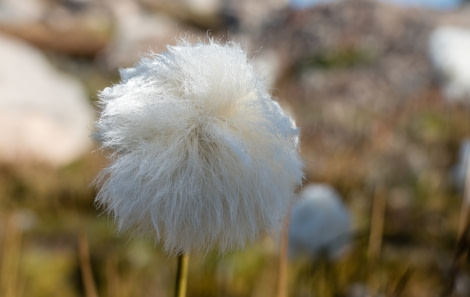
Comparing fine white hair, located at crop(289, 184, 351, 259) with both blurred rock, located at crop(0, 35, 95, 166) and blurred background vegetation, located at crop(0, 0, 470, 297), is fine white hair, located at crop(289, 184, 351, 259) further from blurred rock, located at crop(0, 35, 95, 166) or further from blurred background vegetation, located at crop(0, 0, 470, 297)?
blurred rock, located at crop(0, 35, 95, 166)

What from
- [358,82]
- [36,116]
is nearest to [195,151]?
[36,116]

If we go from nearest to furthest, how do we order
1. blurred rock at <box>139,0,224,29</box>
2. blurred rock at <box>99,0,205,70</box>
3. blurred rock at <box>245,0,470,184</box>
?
blurred rock at <box>245,0,470,184</box> < blurred rock at <box>99,0,205,70</box> < blurred rock at <box>139,0,224,29</box>

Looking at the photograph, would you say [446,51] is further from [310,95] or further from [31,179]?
[310,95]

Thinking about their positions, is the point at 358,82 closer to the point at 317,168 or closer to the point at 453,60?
the point at 317,168

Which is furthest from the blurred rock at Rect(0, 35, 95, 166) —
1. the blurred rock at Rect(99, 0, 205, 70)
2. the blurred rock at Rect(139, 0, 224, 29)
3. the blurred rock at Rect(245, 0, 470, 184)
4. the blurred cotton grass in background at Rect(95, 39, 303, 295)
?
the blurred rock at Rect(139, 0, 224, 29)

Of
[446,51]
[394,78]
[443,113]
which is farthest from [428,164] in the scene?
[394,78]

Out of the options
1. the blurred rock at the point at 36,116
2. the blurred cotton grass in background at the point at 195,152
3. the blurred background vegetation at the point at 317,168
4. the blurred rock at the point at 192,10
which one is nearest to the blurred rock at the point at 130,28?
the blurred background vegetation at the point at 317,168
